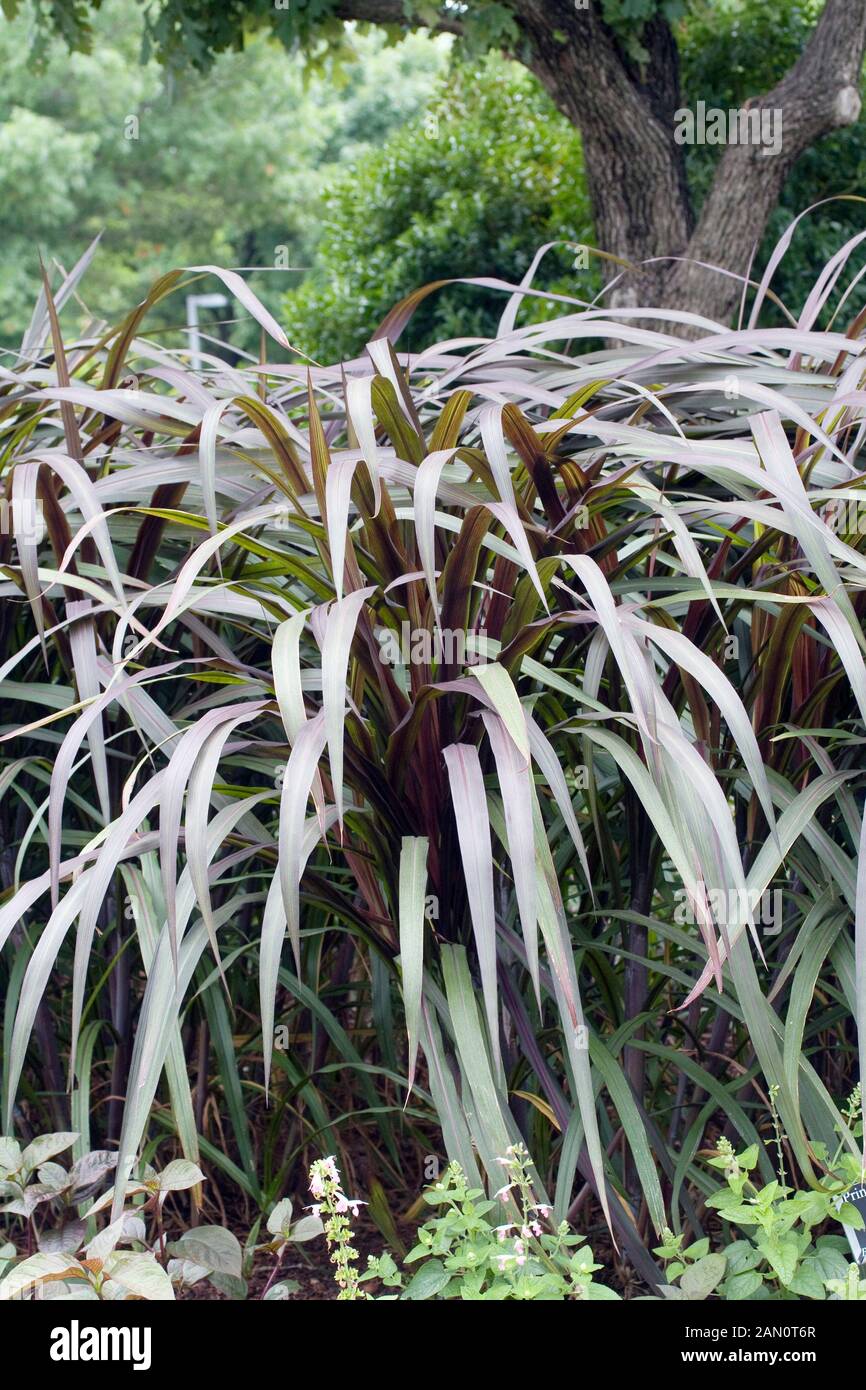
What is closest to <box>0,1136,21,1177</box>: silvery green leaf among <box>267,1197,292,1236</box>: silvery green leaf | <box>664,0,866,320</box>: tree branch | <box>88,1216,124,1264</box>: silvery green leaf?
<box>88,1216,124,1264</box>: silvery green leaf

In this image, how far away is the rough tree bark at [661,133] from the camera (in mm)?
4133

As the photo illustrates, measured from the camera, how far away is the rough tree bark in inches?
163

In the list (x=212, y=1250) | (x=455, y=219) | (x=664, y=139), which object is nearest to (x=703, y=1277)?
(x=212, y=1250)

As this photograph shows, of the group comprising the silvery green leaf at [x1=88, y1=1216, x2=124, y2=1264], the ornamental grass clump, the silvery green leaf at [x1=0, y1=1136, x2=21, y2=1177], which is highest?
the ornamental grass clump

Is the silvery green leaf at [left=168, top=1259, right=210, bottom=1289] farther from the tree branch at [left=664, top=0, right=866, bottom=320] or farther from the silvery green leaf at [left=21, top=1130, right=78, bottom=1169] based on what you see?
the tree branch at [left=664, top=0, right=866, bottom=320]

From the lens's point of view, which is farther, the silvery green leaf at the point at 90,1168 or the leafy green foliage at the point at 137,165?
the leafy green foliage at the point at 137,165

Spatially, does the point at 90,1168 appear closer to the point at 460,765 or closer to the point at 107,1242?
the point at 107,1242

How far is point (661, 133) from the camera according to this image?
442cm

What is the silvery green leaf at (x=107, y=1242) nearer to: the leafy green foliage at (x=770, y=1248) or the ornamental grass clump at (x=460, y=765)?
the ornamental grass clump at (x=460, y=765)

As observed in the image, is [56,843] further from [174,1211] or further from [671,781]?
[174,1211]

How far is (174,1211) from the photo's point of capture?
182cm

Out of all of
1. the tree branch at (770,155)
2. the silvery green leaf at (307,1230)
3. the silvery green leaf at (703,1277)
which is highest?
the tree branch at (770,155)

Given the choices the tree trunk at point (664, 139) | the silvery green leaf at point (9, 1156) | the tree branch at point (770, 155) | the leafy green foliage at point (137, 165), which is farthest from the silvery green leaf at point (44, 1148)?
the leafy green foliage at point (137, 165)

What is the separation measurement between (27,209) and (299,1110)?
1784cm
